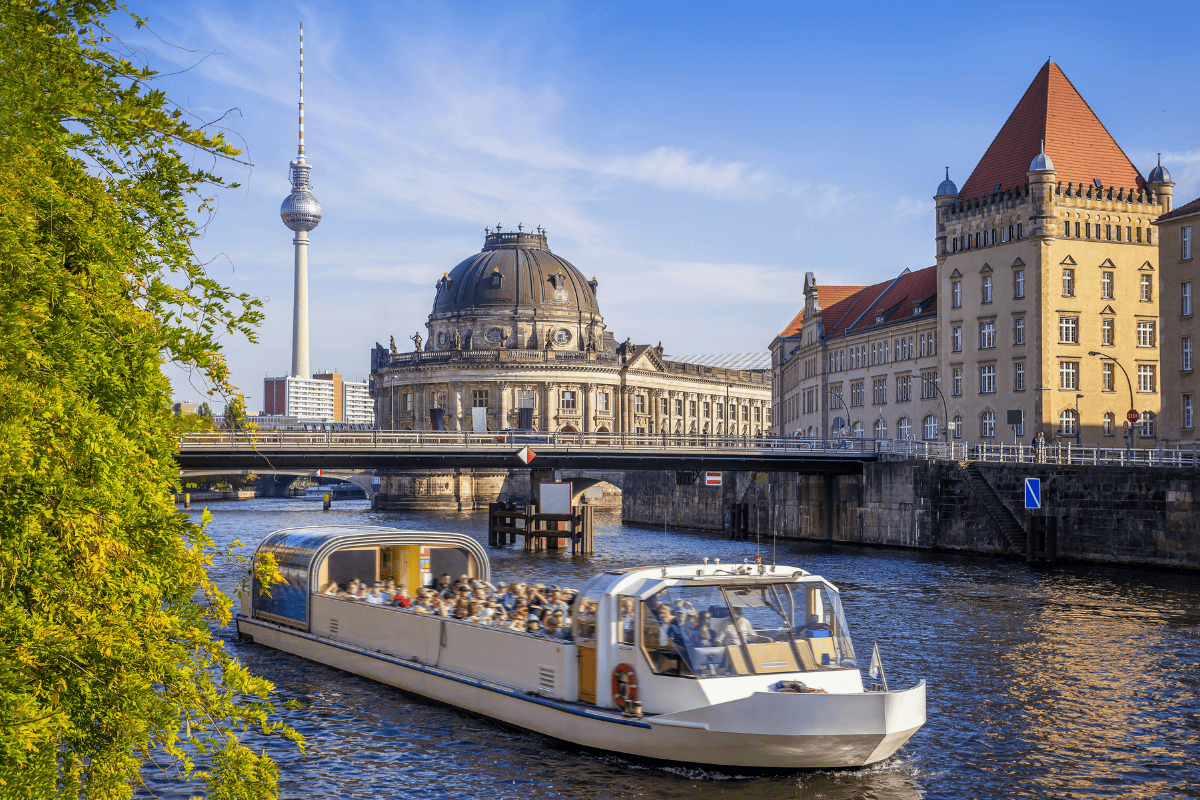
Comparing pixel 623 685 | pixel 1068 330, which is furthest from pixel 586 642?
pixel 1068 330

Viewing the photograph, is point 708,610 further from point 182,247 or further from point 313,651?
point 313,651

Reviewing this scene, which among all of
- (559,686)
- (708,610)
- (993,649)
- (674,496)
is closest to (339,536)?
(559,686)

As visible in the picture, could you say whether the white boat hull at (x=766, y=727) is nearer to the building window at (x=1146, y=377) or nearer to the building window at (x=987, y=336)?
the building window at (x=987, y=336)

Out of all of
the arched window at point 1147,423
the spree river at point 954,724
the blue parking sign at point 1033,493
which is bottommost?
the spree river at point 954,724

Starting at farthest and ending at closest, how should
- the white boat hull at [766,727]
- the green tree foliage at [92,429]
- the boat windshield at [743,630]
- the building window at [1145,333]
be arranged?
1. the building window at [1145,333]
2. the boat windshield at [743,630]
3. the white boat hull at [766,727]
4. the green tree foliage at [92,429]

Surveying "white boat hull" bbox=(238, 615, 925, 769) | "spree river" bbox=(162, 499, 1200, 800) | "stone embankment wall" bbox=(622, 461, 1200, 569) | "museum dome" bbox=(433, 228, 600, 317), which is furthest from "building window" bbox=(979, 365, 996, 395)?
"museum dome" bbox=(433, 228, 600, 317)

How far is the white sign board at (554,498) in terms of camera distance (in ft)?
228

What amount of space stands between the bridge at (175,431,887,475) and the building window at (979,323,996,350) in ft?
41.4

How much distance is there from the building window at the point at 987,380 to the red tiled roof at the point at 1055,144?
12.1 meters

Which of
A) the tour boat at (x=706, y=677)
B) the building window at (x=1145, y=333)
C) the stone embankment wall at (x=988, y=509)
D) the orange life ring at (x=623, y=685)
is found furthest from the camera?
the building window at (x=1145, y=333)

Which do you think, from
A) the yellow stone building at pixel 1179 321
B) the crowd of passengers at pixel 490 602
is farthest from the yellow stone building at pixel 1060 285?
the crowd of passengers at pixel 490 602

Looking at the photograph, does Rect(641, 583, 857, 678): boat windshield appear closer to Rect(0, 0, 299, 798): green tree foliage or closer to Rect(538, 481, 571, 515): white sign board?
Rect(0, 0, 299, 798): green tree foliage

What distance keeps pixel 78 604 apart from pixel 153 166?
3171 millimetres

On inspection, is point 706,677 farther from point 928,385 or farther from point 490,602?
point 928,385
